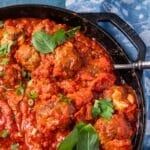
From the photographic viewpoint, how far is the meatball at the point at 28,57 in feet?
11.7

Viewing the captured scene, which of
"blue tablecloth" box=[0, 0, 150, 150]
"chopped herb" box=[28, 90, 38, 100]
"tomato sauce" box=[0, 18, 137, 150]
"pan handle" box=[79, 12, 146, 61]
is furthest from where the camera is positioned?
"blue tablecloth" box=[0, 0, 150, 150]

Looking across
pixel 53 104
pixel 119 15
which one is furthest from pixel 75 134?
pixel 119 15

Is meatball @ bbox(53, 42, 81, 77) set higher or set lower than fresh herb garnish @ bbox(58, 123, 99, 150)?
higher

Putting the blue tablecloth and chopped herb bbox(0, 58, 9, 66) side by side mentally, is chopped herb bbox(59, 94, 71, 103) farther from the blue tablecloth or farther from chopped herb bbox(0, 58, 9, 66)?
the blue tablecloth

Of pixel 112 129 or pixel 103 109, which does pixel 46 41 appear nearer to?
pixel 103 109

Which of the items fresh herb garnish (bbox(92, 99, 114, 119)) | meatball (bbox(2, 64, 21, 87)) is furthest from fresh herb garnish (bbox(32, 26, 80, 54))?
fresh herb garnish (bbox(92, 99, 114, 119))

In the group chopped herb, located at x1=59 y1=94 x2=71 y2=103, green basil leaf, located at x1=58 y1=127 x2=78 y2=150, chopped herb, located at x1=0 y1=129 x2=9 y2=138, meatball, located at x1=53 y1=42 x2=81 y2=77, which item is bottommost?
green basil leaf, located at x1=58 y1=127 x2=78 y2=150

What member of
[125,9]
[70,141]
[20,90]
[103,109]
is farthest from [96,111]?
[125,9]

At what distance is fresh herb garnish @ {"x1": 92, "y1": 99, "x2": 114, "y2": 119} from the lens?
3.46 metres

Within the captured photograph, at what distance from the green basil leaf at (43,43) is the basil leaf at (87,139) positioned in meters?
0.60

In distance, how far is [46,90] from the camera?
3475 mm

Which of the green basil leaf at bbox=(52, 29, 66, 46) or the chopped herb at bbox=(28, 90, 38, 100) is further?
the green basil leaf at bbox=(52, 29, 66, 46)

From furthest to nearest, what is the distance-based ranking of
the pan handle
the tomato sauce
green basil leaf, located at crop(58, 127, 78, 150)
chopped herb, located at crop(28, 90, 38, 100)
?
the pan handle → chopped herb, located at crop(28, 90, 38, 100) → the tomato sauce → green basil leaf, located at crop(58, 127, 78, 150)

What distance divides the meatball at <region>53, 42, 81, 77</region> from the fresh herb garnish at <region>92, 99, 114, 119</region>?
27cm
